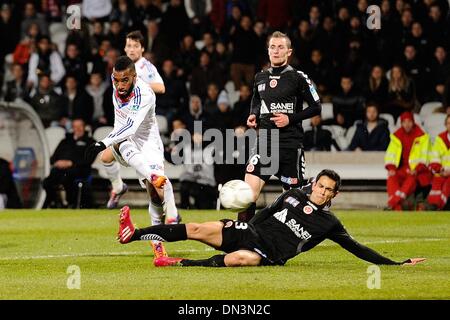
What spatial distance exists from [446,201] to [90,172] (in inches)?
258

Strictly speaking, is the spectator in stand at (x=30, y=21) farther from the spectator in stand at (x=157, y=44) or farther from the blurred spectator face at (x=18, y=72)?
the spectator in stand at (x=157, y=44)

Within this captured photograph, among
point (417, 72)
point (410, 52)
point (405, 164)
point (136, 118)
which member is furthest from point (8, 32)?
point (136, 118)

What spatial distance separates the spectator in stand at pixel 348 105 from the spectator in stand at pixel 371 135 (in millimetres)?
818

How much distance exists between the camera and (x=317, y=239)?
11.7m

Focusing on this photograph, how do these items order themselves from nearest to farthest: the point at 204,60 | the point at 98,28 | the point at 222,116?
the point at 222,116, the point at 204,60, the point at 98,28

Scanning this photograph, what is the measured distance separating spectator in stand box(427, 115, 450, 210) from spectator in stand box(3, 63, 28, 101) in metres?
9.07

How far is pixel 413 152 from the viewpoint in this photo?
2123 centimetres

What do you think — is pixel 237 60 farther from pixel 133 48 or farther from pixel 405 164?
pixel 133 48

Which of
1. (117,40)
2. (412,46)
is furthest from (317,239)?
(117,40)

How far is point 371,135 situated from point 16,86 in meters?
7.99

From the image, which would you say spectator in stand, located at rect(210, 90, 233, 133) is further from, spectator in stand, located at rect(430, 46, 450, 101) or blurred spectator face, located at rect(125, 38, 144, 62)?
blurred spectator face, located at rect(125, 38, 144, 62)

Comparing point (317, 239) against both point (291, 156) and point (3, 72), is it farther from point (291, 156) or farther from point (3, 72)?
point (3, 72)

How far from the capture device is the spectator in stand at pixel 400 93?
23125mm

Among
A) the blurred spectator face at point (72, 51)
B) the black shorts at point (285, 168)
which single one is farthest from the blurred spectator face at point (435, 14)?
the black shorts at point (285, 168)
